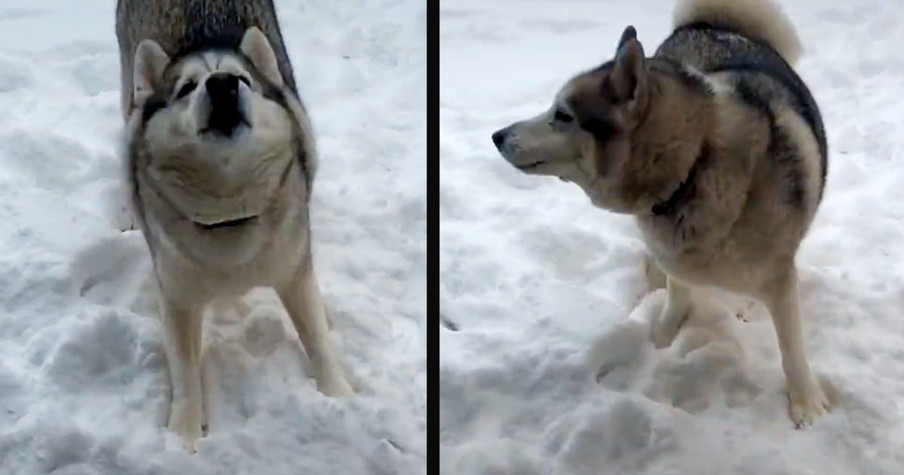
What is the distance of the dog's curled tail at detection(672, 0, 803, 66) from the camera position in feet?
4.75

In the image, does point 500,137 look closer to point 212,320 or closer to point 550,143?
point 550,143

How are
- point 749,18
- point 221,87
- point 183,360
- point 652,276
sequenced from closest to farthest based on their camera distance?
Result: 1. point 221,87
2. point 183,360
3. point 749,18
4. point 652,276

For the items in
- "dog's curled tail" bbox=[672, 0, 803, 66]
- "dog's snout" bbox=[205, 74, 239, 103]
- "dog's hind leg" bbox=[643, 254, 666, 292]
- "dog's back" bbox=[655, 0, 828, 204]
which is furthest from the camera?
"dog's hind leg" bbox=[643, 254, 666, 292]

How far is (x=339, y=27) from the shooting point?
1.60m

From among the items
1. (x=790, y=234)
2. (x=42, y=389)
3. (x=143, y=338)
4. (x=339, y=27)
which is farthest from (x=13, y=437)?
(x=790, y=234)

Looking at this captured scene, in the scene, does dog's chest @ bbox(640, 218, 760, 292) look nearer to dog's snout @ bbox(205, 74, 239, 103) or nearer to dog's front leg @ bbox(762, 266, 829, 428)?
dog's front leg @ bbox(762, 266, 829, 428)

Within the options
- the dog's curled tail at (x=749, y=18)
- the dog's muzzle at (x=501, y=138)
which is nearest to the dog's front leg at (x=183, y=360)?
the dog's muzzle at (x=501, y=138)

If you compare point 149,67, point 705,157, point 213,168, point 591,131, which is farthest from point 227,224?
point 705,157

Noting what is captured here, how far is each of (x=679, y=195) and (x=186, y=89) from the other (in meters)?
0.56

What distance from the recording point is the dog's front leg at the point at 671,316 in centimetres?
148

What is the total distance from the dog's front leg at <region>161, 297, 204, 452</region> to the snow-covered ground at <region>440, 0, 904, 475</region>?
31cm

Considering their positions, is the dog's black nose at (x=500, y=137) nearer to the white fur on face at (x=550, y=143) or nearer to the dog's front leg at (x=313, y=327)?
the white fur on face at (x=550, y=143)

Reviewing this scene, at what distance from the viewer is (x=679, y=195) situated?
126 centimetres

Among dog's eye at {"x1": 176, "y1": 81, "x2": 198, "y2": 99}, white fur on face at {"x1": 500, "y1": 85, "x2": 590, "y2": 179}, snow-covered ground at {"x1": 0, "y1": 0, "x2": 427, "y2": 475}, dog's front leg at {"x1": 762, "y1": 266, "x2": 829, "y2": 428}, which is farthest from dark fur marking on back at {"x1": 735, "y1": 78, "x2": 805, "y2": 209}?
dog's eye at {"x1": 176, "y1": 81, "x2": 198, "y2": 99}
